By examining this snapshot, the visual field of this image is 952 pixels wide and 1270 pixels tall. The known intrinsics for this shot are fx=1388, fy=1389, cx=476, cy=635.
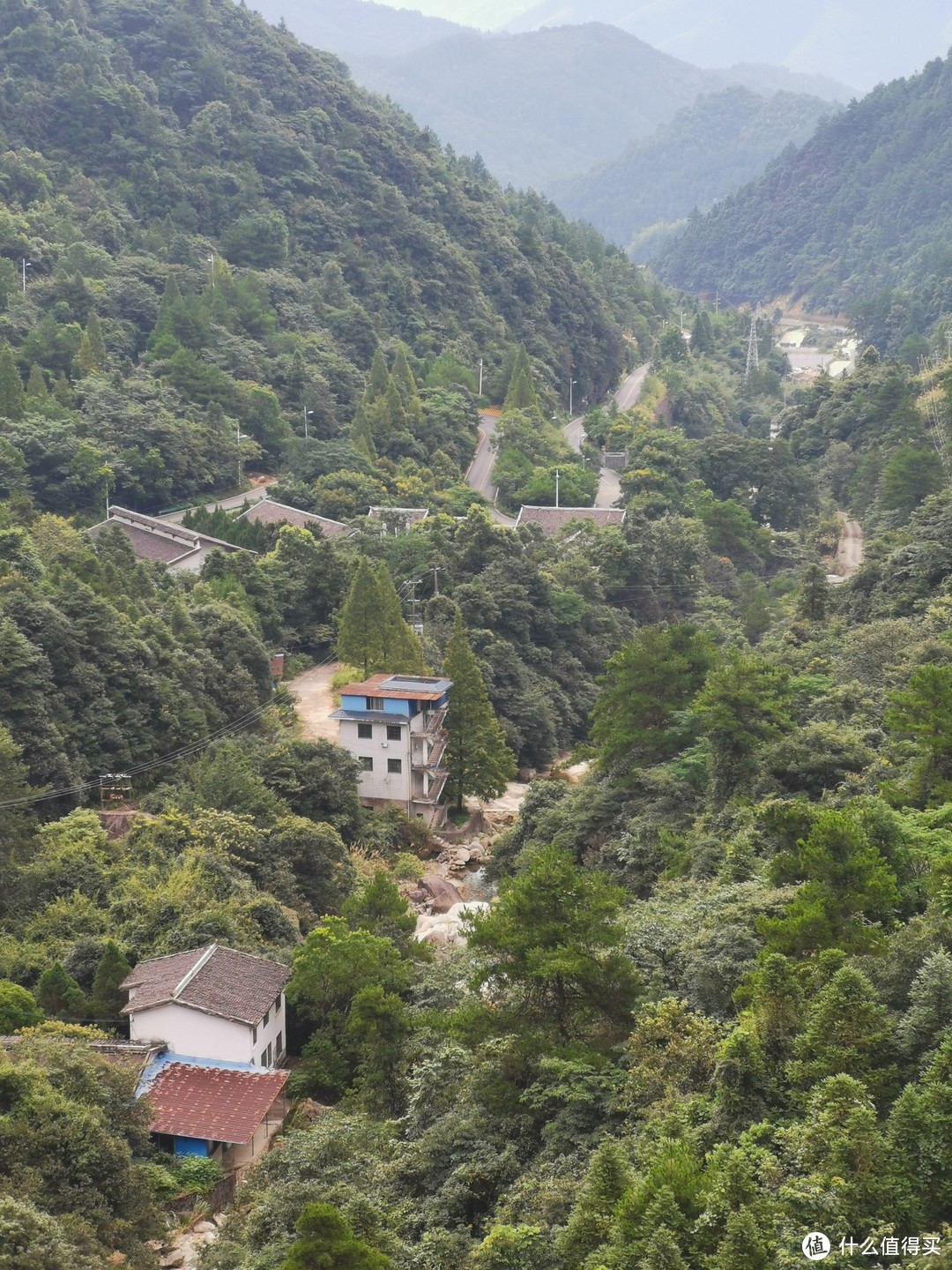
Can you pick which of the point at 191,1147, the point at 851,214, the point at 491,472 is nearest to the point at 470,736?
the point at 191,1147

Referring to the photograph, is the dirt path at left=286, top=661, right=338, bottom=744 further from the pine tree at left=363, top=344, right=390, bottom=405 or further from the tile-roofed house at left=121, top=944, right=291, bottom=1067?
the pine tree at left=363, top=344, right=390, bottom=405

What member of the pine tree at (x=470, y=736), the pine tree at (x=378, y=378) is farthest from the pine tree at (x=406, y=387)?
the pine tree at (x=470, y=736)

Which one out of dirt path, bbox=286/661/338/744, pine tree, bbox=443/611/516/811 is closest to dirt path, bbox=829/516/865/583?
pine tree, bbox=443/611/516/811

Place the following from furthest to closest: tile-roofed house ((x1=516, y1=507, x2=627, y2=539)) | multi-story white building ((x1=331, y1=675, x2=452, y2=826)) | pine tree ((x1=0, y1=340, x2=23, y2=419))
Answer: tile-roofed house ((x1=516, y1=507, x2=627, y2=539))
pine tree ((x1=0, y1=340, x2=23, y2=419))
multi-story white building ((x1=331, y1=675, x2=452, y2=826))

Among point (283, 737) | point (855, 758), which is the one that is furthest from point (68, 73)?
point (855, 758)

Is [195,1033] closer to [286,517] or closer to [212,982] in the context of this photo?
[212,982]

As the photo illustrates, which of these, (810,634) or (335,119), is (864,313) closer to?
(335,119)
